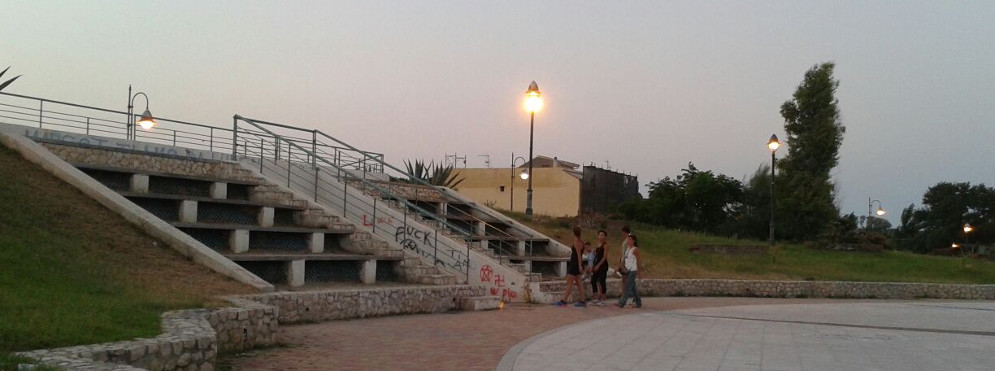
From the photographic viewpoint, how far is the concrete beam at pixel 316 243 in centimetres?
1770

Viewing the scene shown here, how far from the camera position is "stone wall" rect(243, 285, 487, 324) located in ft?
43.5

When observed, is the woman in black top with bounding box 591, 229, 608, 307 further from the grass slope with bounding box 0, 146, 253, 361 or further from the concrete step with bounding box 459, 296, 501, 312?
the grass slope with bounding box 0, 146, 253, 361

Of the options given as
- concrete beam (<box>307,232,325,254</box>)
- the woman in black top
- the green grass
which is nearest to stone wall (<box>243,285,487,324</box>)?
the woman in black top

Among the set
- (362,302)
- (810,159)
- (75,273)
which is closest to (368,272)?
(362,302)

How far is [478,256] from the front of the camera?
19594 millimetres

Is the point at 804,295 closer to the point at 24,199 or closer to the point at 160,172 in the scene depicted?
the point at 160,172

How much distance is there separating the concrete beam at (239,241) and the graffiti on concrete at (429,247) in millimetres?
4245

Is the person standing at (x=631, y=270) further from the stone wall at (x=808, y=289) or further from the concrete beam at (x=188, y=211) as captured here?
the concrete beam at (x=188, y=211)

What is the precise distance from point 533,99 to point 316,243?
327 inches

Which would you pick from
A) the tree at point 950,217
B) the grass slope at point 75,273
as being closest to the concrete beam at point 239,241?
the grass slope at point 75,273

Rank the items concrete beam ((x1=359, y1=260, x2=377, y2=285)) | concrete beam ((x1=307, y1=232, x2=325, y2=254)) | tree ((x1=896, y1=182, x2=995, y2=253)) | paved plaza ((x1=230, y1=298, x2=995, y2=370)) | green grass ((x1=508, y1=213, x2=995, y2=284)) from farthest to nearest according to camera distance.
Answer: tree ((x1=896, y1=182, x2=995, y2=253))
green grass ((x1=508, y1=213, x2=995, y2=284))
concrete beam ((x1=307, y1=232, x2=325, y2=254))
concrete beam ((x1=359, y1=260, x2=377, y2=285))
paved plaza ((x1=230, y1=298, x2=995, y2=370))

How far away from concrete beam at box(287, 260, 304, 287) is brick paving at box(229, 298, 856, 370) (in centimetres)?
207

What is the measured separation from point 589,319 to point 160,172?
31.3 ft

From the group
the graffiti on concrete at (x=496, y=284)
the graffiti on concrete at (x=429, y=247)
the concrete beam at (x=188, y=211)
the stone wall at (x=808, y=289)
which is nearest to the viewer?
the concrete beam at (x=188, y=211)
